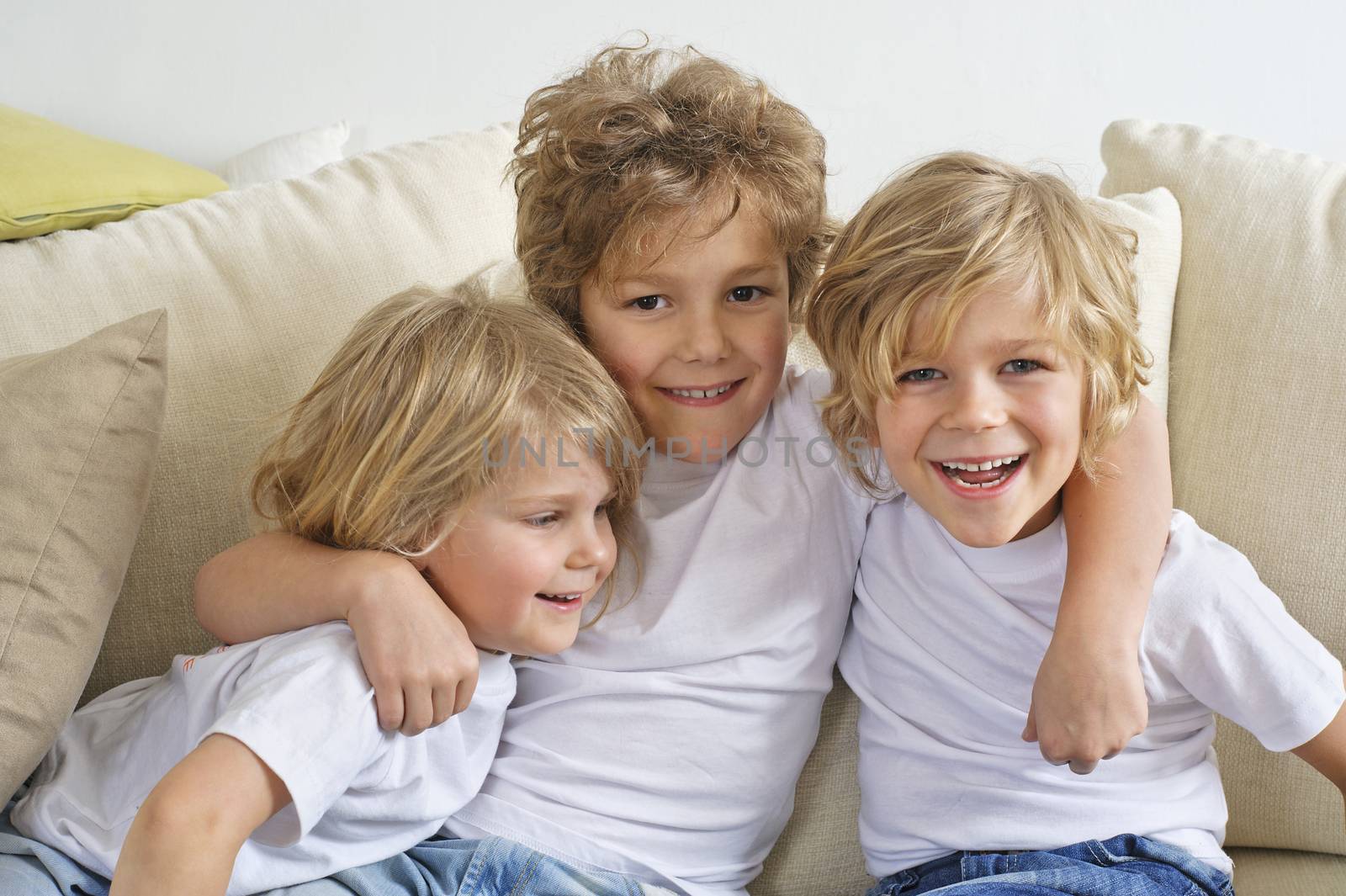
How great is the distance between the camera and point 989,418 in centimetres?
87

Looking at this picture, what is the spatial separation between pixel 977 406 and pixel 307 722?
55cm

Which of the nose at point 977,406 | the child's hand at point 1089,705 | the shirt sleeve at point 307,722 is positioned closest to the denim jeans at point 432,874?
the shirt sleeve at point 307,722

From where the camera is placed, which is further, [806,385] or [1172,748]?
[806,385]

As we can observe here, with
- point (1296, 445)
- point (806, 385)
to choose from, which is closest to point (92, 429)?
point (806, 385)

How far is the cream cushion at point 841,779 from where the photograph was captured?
1122mm

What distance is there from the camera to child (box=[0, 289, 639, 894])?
908mm

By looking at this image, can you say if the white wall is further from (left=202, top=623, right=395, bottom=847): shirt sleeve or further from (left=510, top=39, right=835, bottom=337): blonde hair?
(left=202, top=623, right=395, bottom=847): shirt sleeve

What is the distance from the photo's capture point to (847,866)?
113cm

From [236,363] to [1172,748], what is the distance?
0.94 m

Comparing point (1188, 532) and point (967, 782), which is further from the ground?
point (1188, 532)

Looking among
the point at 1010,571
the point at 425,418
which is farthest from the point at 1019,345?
the point at 425,418

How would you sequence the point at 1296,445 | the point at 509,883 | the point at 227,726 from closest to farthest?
the point at 227,726 < the point at 509,883 < the point at 1296,445

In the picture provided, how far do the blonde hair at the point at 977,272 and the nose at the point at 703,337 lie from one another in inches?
3.7

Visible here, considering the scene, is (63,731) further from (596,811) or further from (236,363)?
(596,811)
